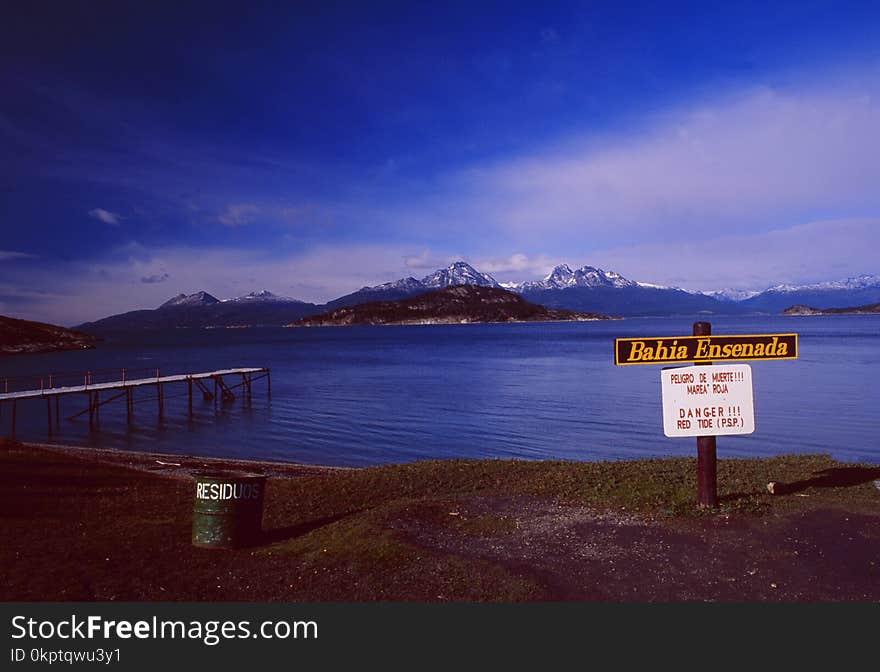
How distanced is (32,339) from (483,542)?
17532 cm

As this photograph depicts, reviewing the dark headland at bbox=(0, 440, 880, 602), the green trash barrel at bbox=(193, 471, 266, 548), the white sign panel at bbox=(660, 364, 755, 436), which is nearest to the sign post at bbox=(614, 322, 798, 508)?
the white sign panel at bbox=(660, 364, 755, 436)

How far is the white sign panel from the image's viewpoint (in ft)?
37.2

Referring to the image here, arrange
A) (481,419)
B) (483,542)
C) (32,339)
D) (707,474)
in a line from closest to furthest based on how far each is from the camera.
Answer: (483,542) < (707,474) < (481,419) < (32,339)

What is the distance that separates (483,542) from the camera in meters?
9.98

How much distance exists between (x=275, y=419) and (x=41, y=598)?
35.1 metres

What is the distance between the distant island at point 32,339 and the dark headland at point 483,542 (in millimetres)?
158281

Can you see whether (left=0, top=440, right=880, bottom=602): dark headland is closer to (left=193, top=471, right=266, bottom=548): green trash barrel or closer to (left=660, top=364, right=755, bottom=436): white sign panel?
(left=193, top=471, right=266, bottom=548): green trash barrel

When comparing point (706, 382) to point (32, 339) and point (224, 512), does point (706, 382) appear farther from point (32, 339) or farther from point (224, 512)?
point (32, 339)

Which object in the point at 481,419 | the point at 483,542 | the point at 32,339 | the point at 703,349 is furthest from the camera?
the point at 32,339

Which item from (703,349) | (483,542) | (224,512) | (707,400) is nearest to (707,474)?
(707,400)

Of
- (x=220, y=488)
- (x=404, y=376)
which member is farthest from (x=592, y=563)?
(x=404, y=376)

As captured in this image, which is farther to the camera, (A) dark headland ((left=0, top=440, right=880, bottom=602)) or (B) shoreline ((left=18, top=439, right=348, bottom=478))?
(B) shoreline ((left=18, top=439, right=348, bottom=478))

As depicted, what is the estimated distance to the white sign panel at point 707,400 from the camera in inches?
446

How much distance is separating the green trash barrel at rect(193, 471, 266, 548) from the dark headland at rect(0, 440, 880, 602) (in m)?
0.26
